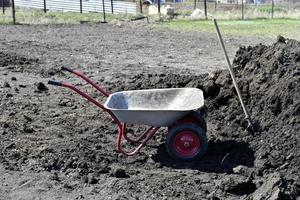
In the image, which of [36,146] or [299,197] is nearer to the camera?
[299,197]

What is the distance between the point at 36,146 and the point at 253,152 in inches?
103

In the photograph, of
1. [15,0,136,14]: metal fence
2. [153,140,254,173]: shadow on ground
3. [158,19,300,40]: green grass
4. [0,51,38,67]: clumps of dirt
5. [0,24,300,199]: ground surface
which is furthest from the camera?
[15,0,136,14]: metal fence

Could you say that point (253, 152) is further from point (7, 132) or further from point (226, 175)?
point (7, 132)

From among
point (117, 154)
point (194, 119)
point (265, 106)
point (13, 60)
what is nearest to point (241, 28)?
point (13, 60)

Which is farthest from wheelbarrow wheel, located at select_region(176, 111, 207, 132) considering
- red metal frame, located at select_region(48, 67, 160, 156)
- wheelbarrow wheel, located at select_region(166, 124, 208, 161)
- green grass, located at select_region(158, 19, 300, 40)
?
green grass, located at select_region(158, 19, 300, 40)

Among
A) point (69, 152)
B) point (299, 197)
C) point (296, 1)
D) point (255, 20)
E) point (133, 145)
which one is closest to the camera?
point (299, 197)

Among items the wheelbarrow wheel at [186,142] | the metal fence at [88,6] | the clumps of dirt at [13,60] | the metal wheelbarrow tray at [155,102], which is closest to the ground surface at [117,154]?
the wheelbarrow wheel at [186,142]

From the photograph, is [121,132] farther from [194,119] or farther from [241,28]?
[241,28]

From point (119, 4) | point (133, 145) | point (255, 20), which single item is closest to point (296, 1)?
point (119, 4)

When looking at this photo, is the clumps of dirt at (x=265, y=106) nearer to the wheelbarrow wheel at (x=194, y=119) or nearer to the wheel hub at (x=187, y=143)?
the wheel hub at (x=187, y=143)

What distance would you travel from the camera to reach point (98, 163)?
6715mm

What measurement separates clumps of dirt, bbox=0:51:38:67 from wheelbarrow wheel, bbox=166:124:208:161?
7.73 m

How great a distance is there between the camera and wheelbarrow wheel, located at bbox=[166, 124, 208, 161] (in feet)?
22.3

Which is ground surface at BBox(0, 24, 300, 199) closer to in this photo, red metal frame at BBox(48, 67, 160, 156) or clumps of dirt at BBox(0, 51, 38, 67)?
red metal frame at BBox(48, 67, 160, 156)
